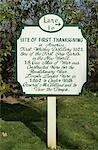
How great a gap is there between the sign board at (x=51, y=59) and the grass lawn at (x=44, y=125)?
0.92 m

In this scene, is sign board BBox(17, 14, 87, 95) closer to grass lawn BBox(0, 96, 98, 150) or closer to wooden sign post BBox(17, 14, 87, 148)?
wooden sign post BBox(17, 14, 87, 148)

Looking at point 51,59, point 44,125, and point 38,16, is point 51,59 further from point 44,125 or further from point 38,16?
point 38,16

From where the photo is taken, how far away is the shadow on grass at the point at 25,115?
9.01m

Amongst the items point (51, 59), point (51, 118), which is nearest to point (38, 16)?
point (51, 59)

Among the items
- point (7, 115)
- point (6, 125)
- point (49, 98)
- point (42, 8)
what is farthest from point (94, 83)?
point (49, 98)

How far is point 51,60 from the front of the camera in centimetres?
759

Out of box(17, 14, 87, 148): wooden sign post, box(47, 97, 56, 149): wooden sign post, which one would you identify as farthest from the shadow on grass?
box(17, 14, 87, 148): wooden sign post

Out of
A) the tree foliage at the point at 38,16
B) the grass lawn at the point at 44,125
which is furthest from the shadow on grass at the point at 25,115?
the tree foliage at the point at 38,16

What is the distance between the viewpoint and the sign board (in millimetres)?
7527

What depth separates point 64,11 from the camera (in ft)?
37.4

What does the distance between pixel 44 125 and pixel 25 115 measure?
1.04m

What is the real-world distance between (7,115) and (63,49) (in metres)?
3.13

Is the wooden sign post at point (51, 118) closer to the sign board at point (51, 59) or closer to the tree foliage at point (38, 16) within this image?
the sign board at point (51, 59)

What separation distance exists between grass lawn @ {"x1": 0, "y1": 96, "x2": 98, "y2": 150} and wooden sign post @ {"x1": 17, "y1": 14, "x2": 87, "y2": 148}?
59 cm
